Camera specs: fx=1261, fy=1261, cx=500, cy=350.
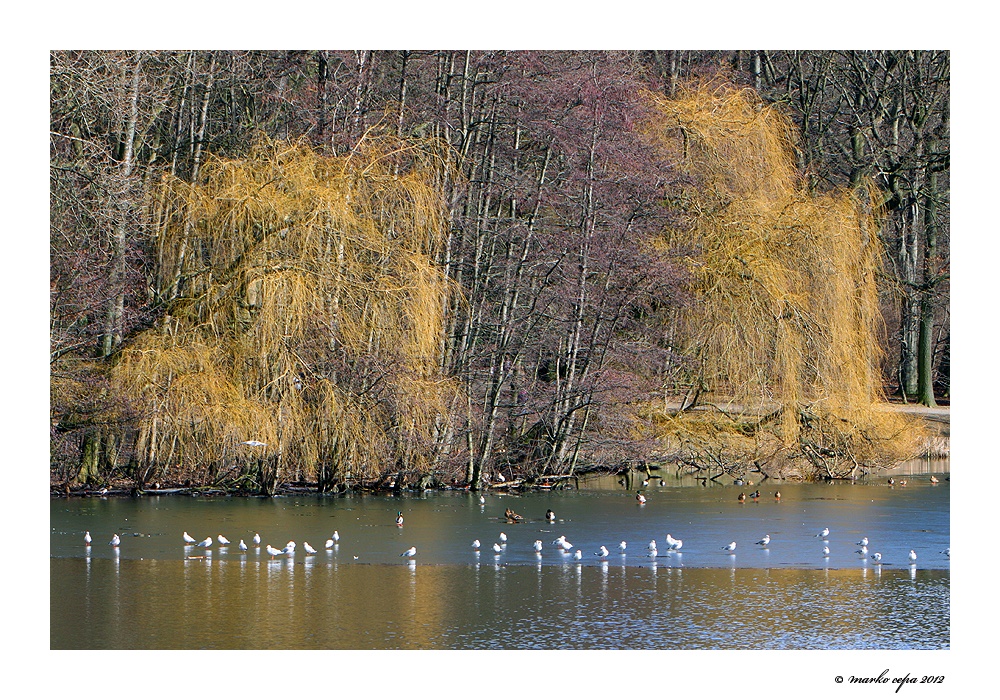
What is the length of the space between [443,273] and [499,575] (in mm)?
6501

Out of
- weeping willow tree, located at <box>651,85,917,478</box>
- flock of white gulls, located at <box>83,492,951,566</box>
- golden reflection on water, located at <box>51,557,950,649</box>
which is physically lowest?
golden reflection on water, located at <box>51,557,950,649</box>

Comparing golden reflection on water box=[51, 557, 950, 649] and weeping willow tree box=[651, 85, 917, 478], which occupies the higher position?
weeping willow tree box=[651, 85, 917, 478]

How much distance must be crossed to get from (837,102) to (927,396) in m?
5.88

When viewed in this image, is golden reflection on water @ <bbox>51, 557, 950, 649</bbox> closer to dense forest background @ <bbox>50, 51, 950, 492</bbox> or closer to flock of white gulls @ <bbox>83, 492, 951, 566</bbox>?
flock of white gulls @ <bbox>83, 492, 951, 566</bbox>

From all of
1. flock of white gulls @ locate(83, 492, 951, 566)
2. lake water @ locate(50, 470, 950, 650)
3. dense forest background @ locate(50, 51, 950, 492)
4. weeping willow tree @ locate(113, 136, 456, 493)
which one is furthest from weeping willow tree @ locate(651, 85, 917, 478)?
flock of white gulls @ locate(83, 492, 951, 566)

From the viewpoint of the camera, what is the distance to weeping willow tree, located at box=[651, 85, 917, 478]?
18406 mm

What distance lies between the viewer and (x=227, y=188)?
1645 centimetres

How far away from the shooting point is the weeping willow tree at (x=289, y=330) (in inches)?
621

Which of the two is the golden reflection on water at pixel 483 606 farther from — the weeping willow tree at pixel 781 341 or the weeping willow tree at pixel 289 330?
the weeping willow tree at pixel 781 341

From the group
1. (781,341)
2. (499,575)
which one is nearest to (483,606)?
(499,575)

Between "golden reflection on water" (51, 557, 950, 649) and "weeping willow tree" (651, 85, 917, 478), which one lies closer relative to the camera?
"golden reflection on water" (51, 557, 950, 649)

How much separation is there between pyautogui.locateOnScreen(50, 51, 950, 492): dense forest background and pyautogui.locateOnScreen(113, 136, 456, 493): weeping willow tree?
→ 38 mm

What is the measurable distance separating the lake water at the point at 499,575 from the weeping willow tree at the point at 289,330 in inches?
28.4

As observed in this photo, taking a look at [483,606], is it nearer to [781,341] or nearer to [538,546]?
[538,546]
